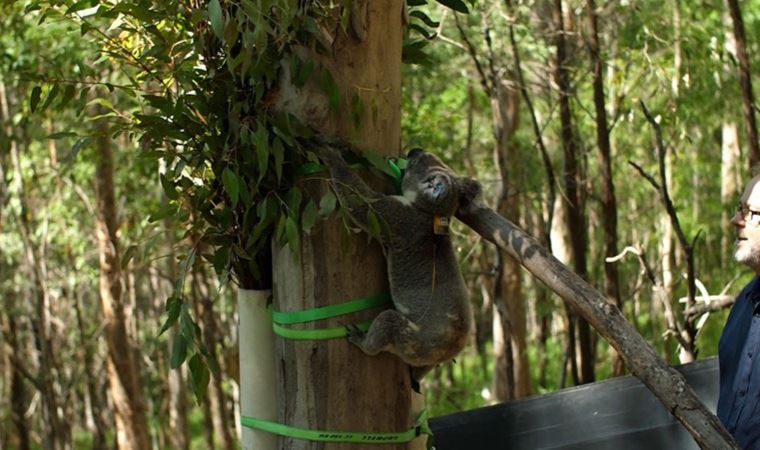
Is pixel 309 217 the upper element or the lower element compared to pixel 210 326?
upper

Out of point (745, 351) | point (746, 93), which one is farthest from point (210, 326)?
point (745, 351)

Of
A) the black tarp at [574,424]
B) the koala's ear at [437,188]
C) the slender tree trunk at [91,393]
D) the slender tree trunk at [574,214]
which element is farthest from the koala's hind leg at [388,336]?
the slender tree trunk at [91,393]

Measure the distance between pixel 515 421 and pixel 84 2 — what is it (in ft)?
7.31

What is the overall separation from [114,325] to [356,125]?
8846mm

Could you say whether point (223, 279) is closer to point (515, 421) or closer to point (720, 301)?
point (515, 421)

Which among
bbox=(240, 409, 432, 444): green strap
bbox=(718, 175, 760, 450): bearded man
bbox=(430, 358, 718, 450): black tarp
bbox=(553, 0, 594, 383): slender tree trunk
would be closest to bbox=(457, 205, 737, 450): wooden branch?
bbox=(240, 409, 432, 444): green strap

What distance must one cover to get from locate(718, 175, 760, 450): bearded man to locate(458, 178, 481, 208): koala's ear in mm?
1076

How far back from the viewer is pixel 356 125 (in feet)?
8.95

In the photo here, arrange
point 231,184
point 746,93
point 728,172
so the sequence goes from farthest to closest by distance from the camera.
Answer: point 728,172 < point 746,93 < point 231,184

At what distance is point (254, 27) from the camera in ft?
8.85

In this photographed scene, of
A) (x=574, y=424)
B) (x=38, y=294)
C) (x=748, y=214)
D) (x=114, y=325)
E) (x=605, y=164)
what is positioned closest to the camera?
(x=748, y=214)

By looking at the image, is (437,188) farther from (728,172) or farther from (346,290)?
(728,172)

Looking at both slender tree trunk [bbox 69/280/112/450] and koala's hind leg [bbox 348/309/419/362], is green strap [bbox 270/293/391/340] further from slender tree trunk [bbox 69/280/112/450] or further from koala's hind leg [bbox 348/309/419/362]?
slender tree trunk [bbox 69/280/112/450]

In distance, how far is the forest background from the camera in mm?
2871
